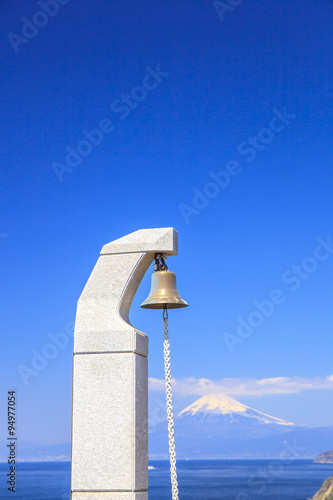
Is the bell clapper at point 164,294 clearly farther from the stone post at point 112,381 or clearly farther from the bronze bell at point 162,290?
the stone post at point 112,381

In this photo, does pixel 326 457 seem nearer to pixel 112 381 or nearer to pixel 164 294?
pixel 164 294

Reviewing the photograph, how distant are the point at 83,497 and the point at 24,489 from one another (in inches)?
4615

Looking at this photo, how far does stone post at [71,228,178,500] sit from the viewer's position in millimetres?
5625

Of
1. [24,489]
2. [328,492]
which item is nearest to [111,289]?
[328,492]

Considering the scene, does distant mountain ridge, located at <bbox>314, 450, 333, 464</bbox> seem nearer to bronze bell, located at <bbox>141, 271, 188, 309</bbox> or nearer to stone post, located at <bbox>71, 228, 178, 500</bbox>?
bronze bell, located at <bbox>141, 271, 188, 309</bbox>

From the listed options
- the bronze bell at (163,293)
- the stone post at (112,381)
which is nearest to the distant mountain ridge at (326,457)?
the bronze bell at (163,293)

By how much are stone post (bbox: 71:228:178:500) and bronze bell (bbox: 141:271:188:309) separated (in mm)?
232

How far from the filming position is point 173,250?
629 centimetres

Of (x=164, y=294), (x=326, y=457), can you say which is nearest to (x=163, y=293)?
(x=164, y=294)

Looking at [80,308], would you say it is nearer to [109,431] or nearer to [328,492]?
[109,431]

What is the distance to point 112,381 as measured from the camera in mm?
5801

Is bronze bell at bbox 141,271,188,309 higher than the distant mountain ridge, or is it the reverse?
the distant mountain ridge

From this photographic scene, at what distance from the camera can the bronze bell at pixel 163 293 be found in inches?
249

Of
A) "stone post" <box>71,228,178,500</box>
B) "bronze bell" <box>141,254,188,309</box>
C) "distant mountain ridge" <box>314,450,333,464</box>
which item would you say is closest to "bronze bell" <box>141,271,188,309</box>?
"bronze bell" <box>141,254,188,309</box>
